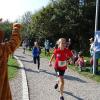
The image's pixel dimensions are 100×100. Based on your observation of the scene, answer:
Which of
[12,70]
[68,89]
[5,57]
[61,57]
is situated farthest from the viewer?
[12,70]

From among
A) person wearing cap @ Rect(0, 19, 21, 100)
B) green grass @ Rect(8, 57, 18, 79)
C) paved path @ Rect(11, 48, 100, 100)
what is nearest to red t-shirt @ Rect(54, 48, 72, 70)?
paved path @ Rect(11, 48, 100, 100)

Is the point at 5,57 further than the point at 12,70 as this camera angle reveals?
No

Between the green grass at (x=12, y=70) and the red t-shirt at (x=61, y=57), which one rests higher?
the red t-shirt at (x=61, y=57)

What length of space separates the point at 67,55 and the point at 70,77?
210 inches

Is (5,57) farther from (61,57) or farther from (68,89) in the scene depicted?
(68,89)

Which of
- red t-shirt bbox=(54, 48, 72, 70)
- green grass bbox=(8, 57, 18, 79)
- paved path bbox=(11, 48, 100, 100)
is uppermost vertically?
red t-shirt bbox=(54, 48, 72, 70)

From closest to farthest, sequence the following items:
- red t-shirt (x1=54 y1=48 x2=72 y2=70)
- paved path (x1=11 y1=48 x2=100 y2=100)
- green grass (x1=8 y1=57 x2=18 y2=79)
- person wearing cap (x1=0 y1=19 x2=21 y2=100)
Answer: person wearing cap (x1=0 y1=19 x2=21 y2=100)
paved path (x1=11 y1=48 x2=100 y2=100)
red t-shirt (x1=54 y1=48 x2=72 y2=70)
green grass (x1=8 y1=57 x2=18 y2=79)

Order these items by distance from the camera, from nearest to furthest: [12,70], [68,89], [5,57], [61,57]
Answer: [5,57], [61,57], [68,89], [12,70]

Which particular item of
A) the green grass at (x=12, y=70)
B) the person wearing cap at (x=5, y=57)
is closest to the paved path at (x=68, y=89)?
the green grass at (x=12, y=70)

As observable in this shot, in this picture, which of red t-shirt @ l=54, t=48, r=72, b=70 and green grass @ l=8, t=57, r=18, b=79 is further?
green grass @ l=8, t=57, r=18, b=79

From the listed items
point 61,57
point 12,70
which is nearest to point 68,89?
→ point 61,57

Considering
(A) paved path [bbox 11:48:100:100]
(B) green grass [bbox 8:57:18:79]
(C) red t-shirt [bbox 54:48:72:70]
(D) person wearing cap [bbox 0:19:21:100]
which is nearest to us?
(D) person wearing cap [bbox 0:19:21:100]

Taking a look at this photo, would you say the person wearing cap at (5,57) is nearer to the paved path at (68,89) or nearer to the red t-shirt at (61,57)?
the paved path at (68,89)

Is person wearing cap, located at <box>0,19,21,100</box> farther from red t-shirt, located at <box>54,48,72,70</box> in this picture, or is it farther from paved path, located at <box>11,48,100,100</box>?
red t-shirt, located at <box>54,48,72,70</box>
